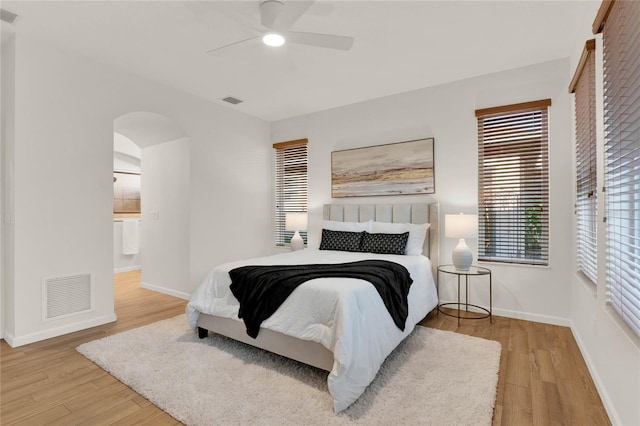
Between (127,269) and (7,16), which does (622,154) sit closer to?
(7,16)

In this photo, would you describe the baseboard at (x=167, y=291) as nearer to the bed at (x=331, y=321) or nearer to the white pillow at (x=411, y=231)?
the bed at (x=331, y=321)

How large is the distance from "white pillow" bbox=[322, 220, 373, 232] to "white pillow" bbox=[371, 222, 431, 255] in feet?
0.37

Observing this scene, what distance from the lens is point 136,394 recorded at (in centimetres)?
208

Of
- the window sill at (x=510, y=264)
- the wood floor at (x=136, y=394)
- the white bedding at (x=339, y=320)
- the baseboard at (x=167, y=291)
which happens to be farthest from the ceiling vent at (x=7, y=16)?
the window sill at (x=510, y=264)

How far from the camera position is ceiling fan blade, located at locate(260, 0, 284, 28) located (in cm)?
233

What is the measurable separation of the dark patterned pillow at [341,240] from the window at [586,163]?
212 cm

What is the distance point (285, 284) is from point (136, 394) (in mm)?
1161

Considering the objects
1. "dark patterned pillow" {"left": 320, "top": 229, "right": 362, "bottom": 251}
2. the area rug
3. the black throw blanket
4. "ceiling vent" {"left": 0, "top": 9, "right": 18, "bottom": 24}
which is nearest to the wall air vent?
the area rug

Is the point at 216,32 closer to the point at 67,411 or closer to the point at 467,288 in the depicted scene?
the point at 67,411

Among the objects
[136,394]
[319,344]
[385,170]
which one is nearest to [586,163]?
[385,170]

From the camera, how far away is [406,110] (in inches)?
165

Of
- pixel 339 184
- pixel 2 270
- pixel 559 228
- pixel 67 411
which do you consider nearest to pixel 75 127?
pixel 2 270

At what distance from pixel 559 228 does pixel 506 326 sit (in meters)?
1.12

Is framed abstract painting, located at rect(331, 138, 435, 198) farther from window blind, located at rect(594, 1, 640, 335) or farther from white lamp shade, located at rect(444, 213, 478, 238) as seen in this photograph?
window blind, located at rect(594, 1, 640, 335)
